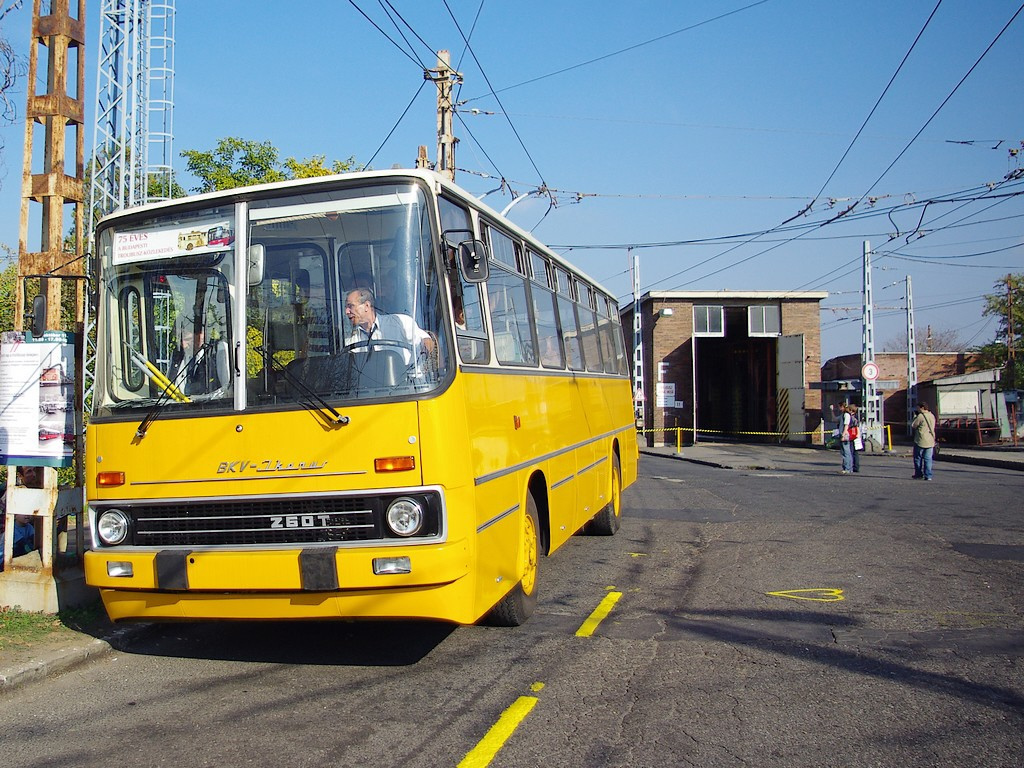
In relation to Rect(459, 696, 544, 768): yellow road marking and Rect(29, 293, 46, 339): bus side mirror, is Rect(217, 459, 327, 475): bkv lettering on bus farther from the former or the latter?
Rect(29, 293, 46, 339): bus side mirror

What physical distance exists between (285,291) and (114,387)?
1.35 m

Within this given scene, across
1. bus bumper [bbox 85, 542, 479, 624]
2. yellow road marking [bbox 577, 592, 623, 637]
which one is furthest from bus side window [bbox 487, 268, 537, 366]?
yellow road marking [bbox 577, 592, 623, 637]

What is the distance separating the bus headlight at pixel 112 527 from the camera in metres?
5.43

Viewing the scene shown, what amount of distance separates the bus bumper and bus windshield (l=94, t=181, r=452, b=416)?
2.85ft

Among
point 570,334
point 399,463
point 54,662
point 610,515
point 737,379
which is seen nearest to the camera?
point 399,463

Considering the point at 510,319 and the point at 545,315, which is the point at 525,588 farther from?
the point at 545,315

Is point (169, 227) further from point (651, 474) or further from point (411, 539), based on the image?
point (651, 474)

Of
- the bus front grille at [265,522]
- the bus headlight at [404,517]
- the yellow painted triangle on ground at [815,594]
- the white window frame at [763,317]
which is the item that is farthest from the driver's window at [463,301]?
the white window frame at [763,317]

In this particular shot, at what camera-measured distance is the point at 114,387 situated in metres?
5.69

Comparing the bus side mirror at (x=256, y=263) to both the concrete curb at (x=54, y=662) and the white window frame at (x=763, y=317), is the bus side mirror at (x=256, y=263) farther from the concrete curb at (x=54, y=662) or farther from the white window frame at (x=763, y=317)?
the white window frame at (x=763, y=317)

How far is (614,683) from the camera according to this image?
205 inches

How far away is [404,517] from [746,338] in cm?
4373

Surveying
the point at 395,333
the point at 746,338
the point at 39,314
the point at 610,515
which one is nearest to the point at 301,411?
the point at 395,333

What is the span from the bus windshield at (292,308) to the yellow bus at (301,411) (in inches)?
0.5
